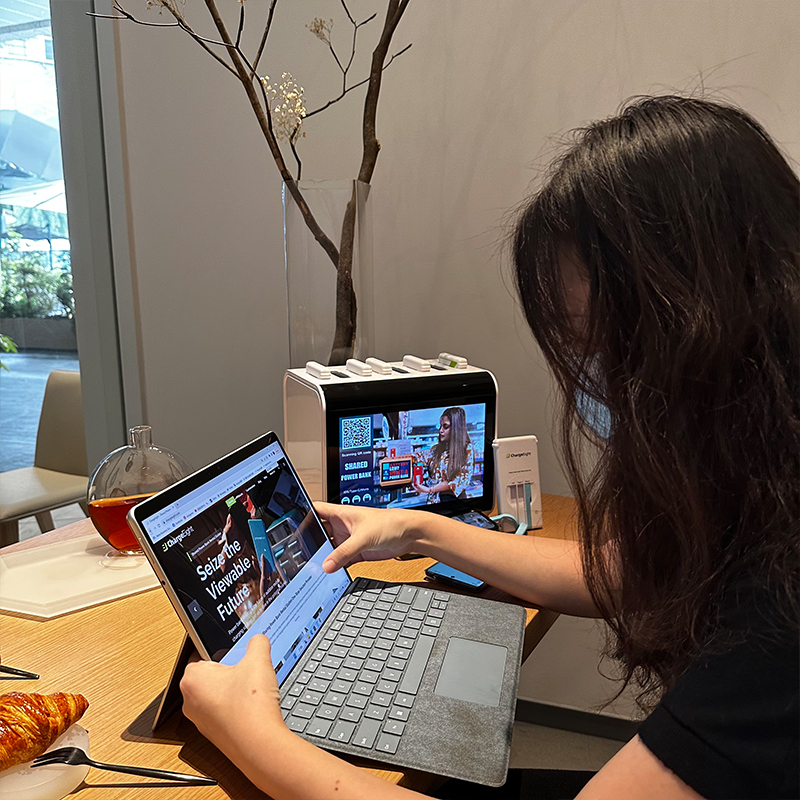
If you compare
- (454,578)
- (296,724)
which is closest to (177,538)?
(296,724)

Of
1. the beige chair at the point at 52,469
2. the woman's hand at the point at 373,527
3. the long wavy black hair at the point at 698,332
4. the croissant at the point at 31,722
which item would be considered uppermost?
the long wavy black hair at the point at 698,332

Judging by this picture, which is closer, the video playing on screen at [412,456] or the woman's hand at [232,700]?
the woman's hand at [232,700]

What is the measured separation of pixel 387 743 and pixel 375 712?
0.14 ft

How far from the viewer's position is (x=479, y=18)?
1.56 m

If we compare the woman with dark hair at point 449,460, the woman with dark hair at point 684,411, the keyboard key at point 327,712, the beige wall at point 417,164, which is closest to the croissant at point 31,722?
the woman with dark hair at point 684,411

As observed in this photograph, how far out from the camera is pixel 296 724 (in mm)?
647

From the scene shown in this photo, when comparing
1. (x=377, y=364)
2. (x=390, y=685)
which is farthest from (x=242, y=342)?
(x=390, y=685)

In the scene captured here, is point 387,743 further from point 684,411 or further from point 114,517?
point 114,517

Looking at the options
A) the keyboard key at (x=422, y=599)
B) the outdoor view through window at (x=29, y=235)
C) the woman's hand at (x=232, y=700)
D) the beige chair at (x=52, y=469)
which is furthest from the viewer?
the beige chair at (x=52, y=469)

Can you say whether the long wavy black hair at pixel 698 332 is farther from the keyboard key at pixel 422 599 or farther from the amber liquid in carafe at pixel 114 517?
the amber liquid in carafe at pixel 114 517

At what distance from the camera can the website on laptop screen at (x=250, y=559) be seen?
2.12ft

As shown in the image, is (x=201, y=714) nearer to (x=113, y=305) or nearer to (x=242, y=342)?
(x=242, y=342)

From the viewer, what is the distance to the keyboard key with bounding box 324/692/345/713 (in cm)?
68

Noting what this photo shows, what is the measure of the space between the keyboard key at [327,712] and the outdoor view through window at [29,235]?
1.78 m
